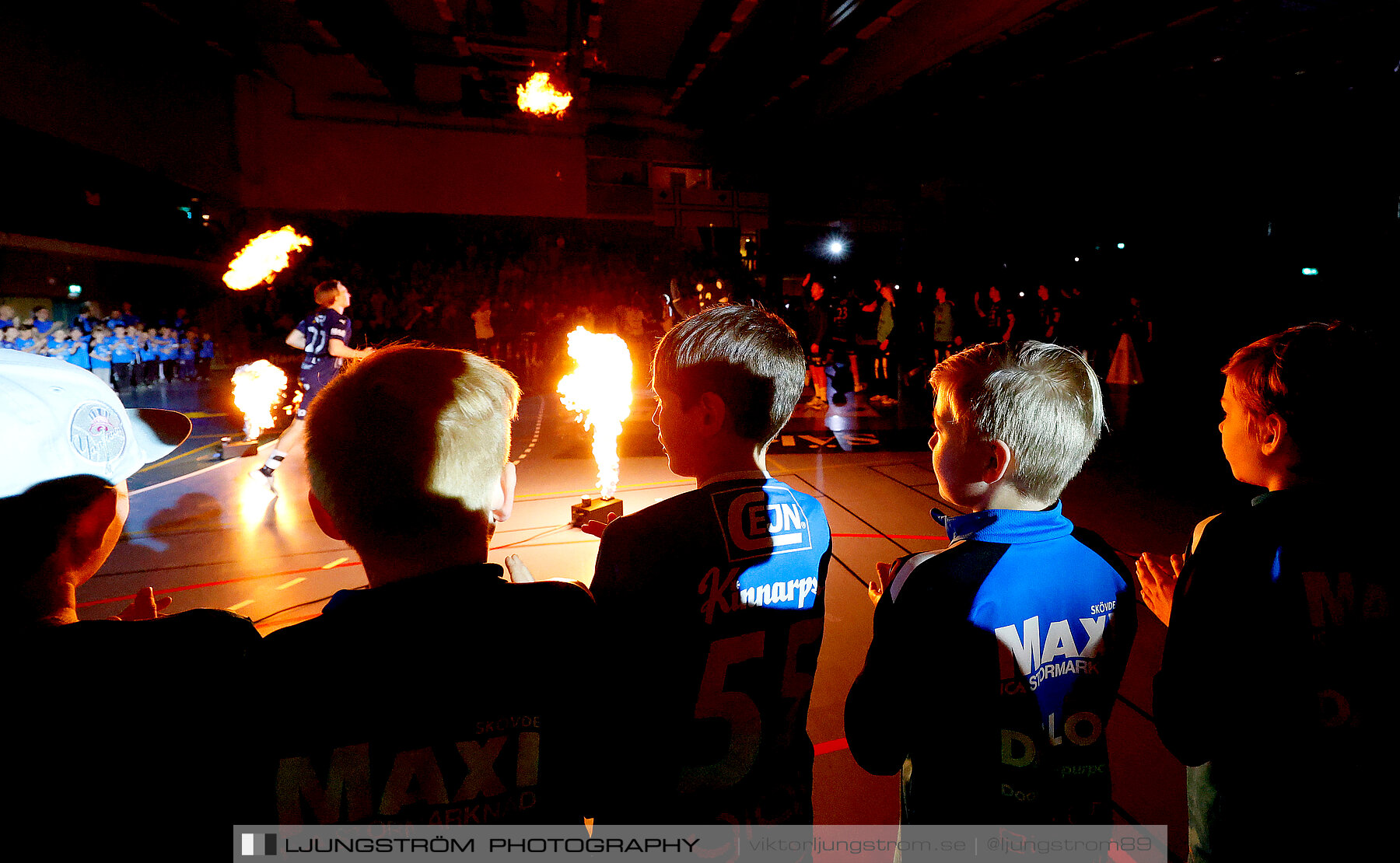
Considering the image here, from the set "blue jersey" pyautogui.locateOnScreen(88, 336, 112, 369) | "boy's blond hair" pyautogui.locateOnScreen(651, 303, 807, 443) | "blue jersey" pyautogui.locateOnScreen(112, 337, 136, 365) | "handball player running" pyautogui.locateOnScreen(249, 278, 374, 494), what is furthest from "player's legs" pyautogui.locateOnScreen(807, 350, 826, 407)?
"blue jersey" pyautogui.locateOnScreen(88, 336, 112, 369)

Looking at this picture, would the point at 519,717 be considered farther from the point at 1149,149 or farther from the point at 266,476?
the point at 1149,149

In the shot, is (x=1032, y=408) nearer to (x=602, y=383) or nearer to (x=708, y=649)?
(x=708, y=649)

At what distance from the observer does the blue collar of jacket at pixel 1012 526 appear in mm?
1537

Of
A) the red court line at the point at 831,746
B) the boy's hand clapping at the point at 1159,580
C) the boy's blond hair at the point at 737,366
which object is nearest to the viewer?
the boy's blond hair at the point at 737,366

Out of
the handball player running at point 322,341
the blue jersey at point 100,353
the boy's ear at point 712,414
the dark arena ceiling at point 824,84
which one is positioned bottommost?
the boy's ear at point 712,414

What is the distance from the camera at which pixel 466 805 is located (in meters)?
1.11

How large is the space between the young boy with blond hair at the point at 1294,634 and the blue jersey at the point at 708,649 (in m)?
1.01

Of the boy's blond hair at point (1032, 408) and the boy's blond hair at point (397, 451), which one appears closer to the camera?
the boy's blond hair at point (397, 451)

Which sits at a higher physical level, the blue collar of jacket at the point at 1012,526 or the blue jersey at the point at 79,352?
the blue jersey at the point at 79,352

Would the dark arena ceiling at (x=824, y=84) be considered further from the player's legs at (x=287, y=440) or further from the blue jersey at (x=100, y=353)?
the player's legs at (x=287, y=440)

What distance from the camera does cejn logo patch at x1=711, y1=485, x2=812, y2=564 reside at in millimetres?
1531

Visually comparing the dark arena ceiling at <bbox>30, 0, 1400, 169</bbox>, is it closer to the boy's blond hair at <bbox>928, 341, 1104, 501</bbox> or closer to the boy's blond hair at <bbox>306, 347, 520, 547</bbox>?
the boy's blond hair at <bbox>928, 341, 1104, 501</bbox>

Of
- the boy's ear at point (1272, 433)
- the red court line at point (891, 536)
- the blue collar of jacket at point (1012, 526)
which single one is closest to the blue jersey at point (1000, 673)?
the blue collar of jacket at point (1012, 526)

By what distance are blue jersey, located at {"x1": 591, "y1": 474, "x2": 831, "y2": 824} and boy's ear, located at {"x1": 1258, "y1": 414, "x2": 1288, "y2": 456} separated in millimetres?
1266
